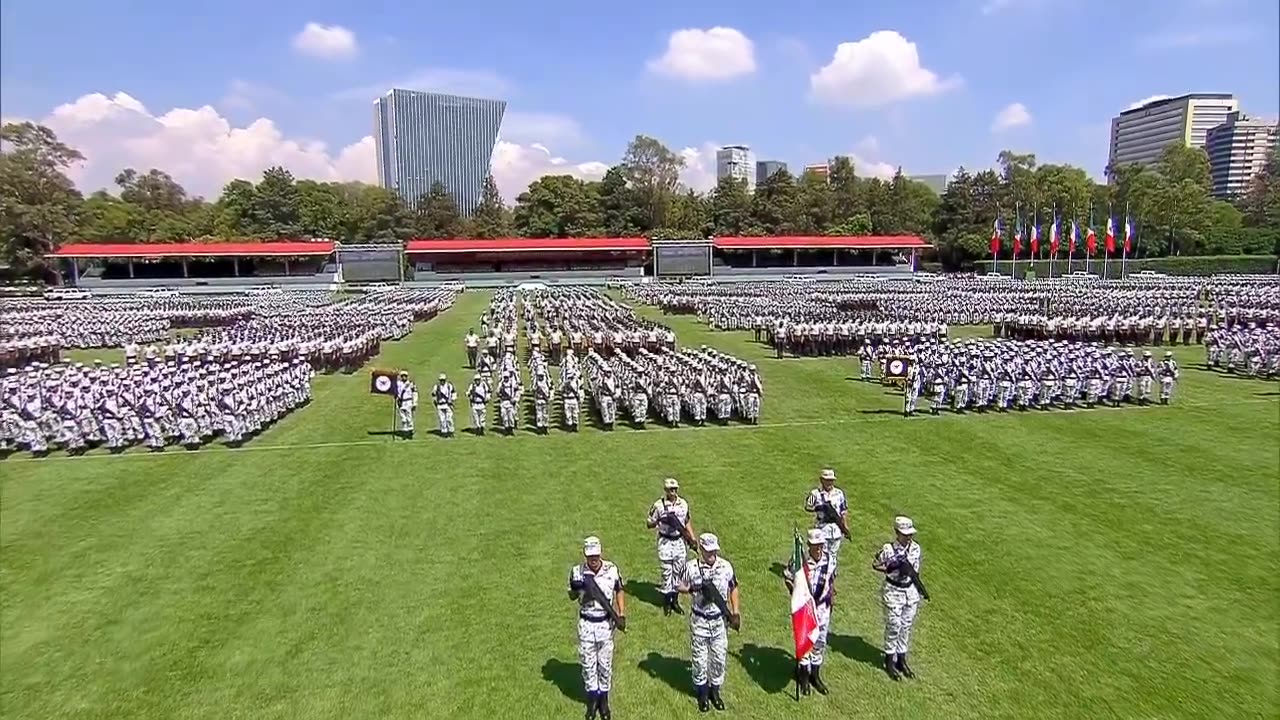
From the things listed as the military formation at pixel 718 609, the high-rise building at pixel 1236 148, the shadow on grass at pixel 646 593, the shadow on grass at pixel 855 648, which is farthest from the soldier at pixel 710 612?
the high-rise building at pixel 1236 148

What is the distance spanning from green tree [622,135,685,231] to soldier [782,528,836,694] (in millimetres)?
102056

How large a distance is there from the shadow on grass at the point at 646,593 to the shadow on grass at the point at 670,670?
116 cm

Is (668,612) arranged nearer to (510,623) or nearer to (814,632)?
(510,623)

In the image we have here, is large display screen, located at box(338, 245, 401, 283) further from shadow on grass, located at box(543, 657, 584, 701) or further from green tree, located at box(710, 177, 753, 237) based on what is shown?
shadow on grass, located at box(543, 657, 584, 701)

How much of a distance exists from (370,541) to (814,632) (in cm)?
696

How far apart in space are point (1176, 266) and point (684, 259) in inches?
1810

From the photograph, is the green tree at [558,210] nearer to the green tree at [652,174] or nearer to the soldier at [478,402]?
the green tree at [652,174]

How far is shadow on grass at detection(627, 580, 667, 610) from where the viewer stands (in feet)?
32.2

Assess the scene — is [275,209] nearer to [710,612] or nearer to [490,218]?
[490,218]

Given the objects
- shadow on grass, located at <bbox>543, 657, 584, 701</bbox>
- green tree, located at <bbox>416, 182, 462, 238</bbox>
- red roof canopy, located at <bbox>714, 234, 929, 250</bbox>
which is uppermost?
green tree, located at <bbox>416, 182, 462, 238</bbox>

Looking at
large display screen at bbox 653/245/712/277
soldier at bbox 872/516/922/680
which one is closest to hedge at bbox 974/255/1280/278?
large display screen at bbox 653/245/712/277

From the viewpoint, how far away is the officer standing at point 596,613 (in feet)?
23.2

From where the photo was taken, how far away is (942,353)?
22734 millimetres

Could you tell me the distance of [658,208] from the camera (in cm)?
10806
